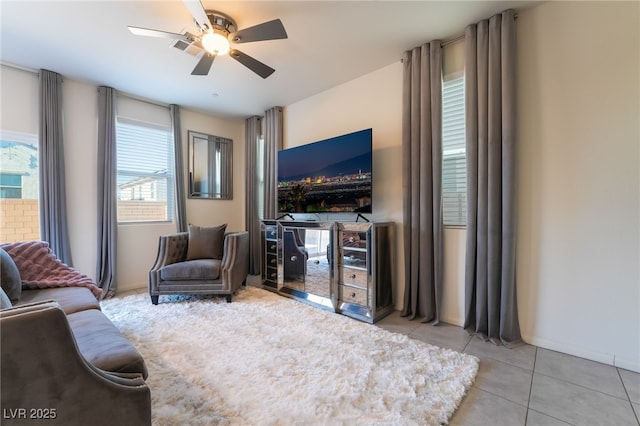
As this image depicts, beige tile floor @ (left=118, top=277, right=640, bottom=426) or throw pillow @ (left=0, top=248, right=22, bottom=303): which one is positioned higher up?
throw pillow @ (left=0, top=248, right=22, bottom=303)

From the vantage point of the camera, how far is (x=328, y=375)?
65.4 inches

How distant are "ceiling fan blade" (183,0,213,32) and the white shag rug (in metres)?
2.36

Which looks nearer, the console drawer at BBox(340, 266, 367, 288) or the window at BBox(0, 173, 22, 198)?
the console drawer at BBox(340, 266, 367, 288)

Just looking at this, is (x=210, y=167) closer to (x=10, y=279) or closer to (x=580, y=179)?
(x=10, y=279)

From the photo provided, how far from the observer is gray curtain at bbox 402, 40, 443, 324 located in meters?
2.46

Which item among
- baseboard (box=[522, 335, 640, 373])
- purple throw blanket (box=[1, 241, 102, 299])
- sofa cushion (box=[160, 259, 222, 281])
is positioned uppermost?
purple throw blanket (box=[1, 241, 102, 299])

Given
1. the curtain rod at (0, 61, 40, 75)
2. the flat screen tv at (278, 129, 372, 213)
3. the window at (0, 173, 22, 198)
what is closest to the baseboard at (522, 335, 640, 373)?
the flat screen tv at (278, 129, 372, 213)

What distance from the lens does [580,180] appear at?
75.8 inches

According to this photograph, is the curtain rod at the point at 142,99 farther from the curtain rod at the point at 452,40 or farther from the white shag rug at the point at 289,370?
the curtain rod at the point at 452,40

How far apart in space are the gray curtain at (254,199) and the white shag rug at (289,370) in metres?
1.75

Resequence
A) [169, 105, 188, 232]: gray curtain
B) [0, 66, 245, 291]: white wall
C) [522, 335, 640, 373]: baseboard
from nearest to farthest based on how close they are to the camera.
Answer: [522, 335, 640, 373]: baseboard < [0, 66, 245, 291]: white wall < [169, 105, 188, 232]: gray curtain

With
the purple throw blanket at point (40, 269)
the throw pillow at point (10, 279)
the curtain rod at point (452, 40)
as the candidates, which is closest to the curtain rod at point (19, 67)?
the purple throw blanket at point (40, 269)

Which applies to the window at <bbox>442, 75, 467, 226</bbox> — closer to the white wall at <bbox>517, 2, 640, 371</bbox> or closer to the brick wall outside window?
the white wall at <bbox>517, 2, 640, 371</bbox>

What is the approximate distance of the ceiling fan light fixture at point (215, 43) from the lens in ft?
6.64
